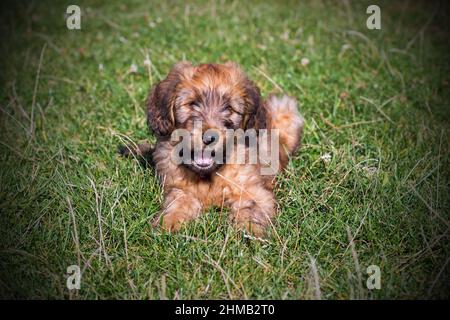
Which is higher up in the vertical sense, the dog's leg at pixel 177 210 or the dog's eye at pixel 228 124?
the dog's eye at pixel 228 124

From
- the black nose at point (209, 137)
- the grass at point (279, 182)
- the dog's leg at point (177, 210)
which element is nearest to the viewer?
the grass at point (279, 182)

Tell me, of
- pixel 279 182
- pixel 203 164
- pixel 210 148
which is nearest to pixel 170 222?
pixel 203 164

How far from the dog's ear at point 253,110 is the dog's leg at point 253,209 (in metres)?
0.46

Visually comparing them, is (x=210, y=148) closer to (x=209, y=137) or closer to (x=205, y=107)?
(x=209, y=137)

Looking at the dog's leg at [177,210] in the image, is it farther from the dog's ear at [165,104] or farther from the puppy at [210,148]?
the dog's ear at [165,104]

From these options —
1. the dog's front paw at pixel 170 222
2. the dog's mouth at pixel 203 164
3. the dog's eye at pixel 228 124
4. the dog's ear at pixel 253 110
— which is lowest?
the dog's front paw at pixel 170 222

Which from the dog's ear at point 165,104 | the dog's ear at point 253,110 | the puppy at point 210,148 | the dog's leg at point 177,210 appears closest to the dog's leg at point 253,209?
the puppy at point 210,148

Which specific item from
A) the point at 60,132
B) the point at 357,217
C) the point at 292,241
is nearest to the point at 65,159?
the point at 60,132

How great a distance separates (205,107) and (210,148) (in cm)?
28

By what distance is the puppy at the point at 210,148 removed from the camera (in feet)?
12.1

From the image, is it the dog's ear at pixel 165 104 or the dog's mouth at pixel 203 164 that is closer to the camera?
the dog's mouth at pixel 203 164

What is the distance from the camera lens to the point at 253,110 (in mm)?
3947

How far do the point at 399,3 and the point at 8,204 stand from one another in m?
7.51
